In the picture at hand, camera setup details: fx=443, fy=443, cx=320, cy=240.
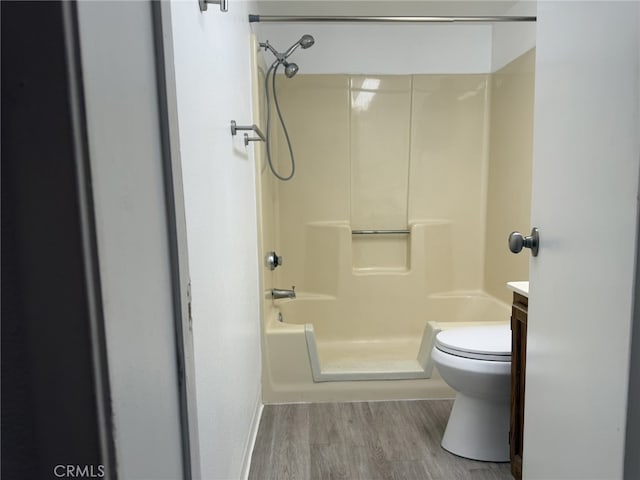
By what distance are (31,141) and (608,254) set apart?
2.98 feet

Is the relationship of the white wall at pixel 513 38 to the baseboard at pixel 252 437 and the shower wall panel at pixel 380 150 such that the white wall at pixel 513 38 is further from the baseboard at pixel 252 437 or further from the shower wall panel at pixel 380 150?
the baseboard at pixel 252 437

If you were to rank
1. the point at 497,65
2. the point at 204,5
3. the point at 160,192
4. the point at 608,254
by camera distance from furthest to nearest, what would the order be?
the point at 497,65
the point at 204,5
the point at 608,254
the point at 160,192

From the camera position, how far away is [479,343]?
67.4 inches

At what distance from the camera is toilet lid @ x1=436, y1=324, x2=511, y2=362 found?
1.63 metres

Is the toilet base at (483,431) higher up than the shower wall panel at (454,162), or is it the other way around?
the shower wall panel at (454,162)

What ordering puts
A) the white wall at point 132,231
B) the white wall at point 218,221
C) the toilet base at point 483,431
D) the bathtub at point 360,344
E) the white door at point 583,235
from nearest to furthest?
the white wall at point 132,231
the white door at point 583,235
the white wall at point 218,221
the toilet base at point 483,431
the bathtub at point 360,344

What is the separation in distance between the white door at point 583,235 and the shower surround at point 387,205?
169 centimetres

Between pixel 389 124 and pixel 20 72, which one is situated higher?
pixel 389 124

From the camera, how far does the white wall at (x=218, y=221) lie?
3.10 ft

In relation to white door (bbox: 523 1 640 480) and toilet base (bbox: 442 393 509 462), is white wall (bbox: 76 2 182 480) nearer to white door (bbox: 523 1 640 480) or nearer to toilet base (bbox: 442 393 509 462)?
white door (bbox: 523 1 640 480)

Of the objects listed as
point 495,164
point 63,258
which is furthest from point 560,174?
point 495,164

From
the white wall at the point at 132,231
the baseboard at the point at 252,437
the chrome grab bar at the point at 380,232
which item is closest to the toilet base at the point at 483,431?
the baseboard at the point at 252,437

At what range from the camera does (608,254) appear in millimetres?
827

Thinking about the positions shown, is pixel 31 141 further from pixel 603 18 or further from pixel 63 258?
pixel 603 18
